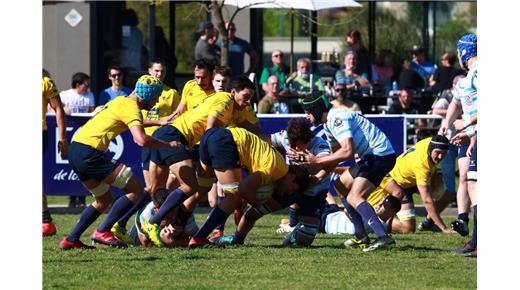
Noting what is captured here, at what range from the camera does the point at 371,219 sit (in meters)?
11.8

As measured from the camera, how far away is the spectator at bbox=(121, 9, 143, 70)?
74.4 feet

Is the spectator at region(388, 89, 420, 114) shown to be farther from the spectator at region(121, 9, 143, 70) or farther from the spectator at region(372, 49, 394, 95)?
the spectator at region(121, 9, 143, 70)

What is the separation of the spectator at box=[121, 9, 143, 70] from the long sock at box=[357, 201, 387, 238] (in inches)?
440

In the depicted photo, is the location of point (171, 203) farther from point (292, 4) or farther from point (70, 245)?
point (292, 4)

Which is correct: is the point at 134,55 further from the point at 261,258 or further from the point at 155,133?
the point at 261,258

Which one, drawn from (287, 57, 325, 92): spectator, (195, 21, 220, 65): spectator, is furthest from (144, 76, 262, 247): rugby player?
(287, 57, 325, 92): spectator

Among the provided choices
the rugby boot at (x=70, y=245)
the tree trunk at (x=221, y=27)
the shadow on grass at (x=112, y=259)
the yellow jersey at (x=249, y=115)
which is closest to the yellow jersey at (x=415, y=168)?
the yellow jersey at (x=249, y=115)

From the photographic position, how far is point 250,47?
67.2 feet

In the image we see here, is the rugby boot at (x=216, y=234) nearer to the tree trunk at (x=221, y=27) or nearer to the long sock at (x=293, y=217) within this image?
the long sock at (x=293, y=217)

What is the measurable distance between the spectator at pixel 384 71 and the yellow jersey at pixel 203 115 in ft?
30.2

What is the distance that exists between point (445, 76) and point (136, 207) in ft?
27.7

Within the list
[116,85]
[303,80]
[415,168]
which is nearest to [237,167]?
[415,168]

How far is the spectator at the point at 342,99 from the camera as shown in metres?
18.0
